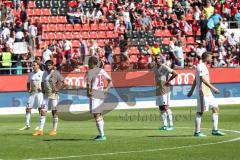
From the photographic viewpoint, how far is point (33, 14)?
43.8 m

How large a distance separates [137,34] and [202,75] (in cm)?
2528

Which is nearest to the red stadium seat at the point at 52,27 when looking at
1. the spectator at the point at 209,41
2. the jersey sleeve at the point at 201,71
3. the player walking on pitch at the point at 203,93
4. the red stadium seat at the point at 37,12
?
the red stadium seat at the point at 37,12

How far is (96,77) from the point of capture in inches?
750

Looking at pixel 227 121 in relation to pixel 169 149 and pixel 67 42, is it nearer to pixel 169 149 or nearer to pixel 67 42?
pixel 169 149

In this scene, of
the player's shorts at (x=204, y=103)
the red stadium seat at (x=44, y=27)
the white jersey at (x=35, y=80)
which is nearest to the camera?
the player's shorts at (x=204, y=103)

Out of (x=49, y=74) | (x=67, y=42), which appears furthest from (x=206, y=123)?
(x=67, y=42)

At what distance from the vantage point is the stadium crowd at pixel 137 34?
130ft

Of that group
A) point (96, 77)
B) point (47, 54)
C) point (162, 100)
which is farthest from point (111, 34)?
point (96, 77)

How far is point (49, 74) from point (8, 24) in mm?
18702

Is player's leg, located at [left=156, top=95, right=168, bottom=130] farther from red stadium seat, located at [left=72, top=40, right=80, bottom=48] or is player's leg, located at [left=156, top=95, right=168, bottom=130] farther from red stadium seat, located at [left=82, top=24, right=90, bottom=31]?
red stadium seat, located at [left=82, top=24, right=90, bottom=31]

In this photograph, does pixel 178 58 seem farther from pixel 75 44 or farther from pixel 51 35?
pixel 51 35

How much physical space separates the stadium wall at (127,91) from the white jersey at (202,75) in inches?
669

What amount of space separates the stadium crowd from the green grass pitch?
13.8 meters

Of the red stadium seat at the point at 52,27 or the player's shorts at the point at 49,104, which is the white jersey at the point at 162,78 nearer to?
the player's shorts at the point at 49,104
